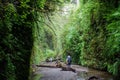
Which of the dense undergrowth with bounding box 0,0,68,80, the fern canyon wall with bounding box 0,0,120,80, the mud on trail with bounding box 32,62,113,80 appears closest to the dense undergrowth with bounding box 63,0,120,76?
the fern canyon wall with bounding box 0,0,120,80

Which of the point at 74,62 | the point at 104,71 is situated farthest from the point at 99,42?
the point at 74,62

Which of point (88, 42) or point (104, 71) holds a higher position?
point (88, 42)

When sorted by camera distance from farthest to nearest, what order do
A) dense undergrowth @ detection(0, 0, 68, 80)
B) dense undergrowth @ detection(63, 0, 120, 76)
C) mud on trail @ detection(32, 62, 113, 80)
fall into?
dense undergrowth @ detection(63, 0, 120, 76) → mud on trail @ detection(32, 62, 113, 80) → dense undergrowth @ detection(0, 0, 68, 80)

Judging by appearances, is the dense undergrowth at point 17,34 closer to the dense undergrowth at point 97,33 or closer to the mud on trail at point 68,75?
the mud on trail at point 68,75

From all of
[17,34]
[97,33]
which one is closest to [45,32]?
[97,33]

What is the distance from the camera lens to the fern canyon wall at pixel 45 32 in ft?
29.2

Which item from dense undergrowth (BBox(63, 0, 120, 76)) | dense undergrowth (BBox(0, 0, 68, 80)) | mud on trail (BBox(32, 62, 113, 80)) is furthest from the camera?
dense undergrowth (BBox(63, 0, 120, 76))

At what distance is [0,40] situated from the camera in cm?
862

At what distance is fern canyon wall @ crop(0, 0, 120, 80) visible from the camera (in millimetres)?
8914

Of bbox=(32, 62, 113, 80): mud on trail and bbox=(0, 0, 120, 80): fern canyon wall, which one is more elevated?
bbox=(0, 0, 120, 80): fern canyon wall

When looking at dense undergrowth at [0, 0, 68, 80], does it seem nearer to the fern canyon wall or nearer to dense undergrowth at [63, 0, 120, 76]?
the fern canyon wall

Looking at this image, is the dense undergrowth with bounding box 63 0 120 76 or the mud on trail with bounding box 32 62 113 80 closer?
the mud on trail with bounding box 32 62 113 80

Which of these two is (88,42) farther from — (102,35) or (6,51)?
(6,51)

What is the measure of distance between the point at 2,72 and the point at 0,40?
1032mm
